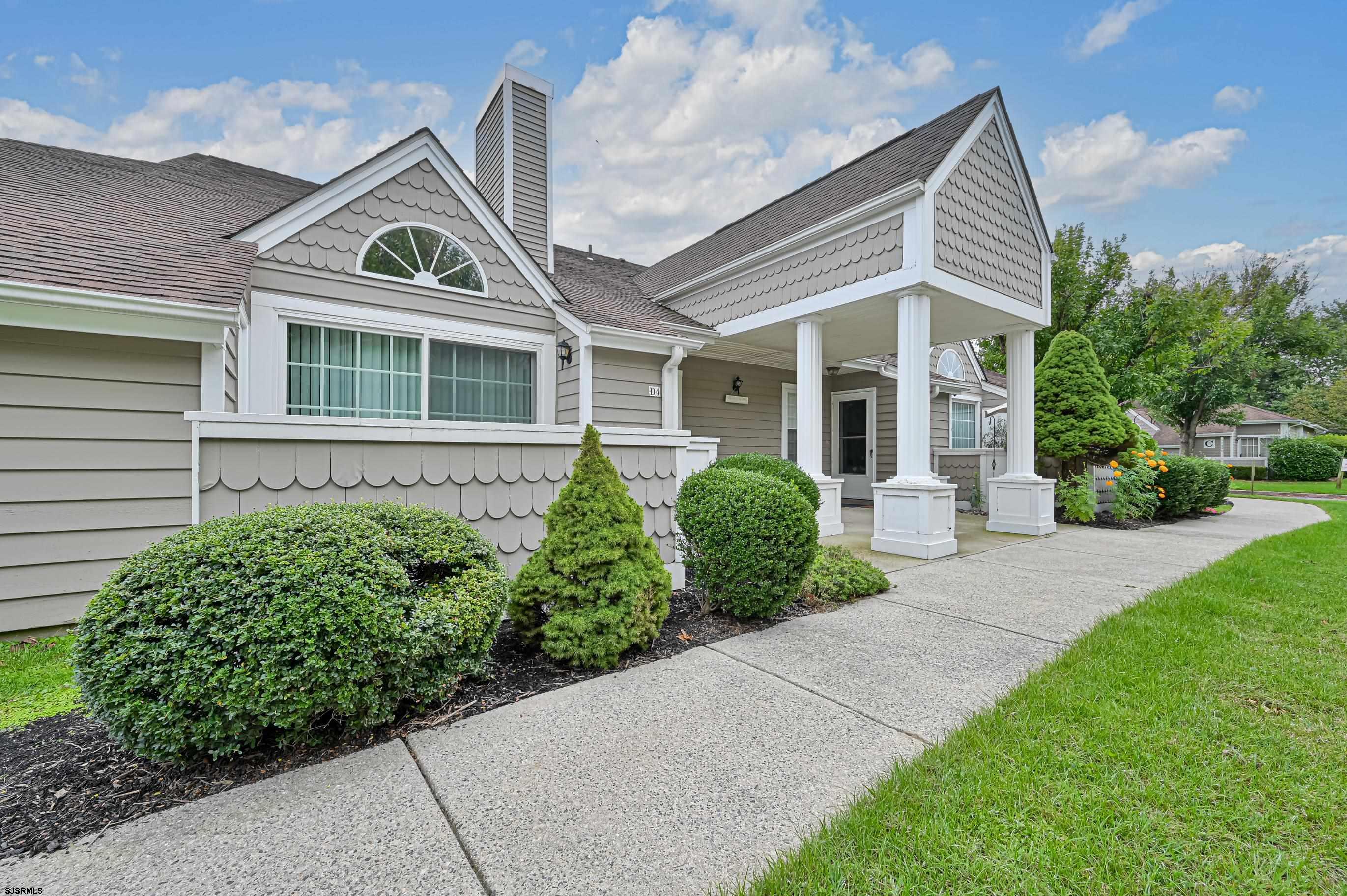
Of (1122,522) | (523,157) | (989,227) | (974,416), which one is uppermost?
(523,157)

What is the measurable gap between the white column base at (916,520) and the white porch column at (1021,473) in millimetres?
2171

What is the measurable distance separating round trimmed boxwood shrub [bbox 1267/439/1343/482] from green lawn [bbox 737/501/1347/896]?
2710cm

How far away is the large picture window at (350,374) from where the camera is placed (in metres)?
5.11

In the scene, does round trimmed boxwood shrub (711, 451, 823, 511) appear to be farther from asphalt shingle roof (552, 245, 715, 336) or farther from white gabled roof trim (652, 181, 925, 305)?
white gabled roof trim (652, 181, 925, 305)

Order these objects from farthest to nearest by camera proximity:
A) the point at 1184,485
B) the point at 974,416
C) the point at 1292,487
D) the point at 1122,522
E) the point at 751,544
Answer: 1. the point at 1292,487
2. the point at 974,416
3. the point at 1184,485
4. the point at 1122,522
5. the point at 751,544

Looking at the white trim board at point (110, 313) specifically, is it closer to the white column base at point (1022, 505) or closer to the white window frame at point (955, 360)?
the white column base at point (1022, 505)

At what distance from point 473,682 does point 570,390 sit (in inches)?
164

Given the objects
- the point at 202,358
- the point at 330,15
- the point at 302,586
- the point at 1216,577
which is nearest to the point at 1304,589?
the point at 1216,577

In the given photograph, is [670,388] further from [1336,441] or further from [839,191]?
[1336,441]

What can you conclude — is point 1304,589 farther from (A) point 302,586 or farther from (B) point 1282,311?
(B) point 1282,311

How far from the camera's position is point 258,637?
73.0 inches

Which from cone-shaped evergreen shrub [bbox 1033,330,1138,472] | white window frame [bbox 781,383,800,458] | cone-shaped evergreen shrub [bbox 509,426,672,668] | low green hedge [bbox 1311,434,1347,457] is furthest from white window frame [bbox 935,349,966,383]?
low green hedge [bbox 1311,434,1347,457]

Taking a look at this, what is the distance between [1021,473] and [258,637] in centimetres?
923

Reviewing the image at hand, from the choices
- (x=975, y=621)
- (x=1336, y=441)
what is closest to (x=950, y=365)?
(x=975, y=621)
